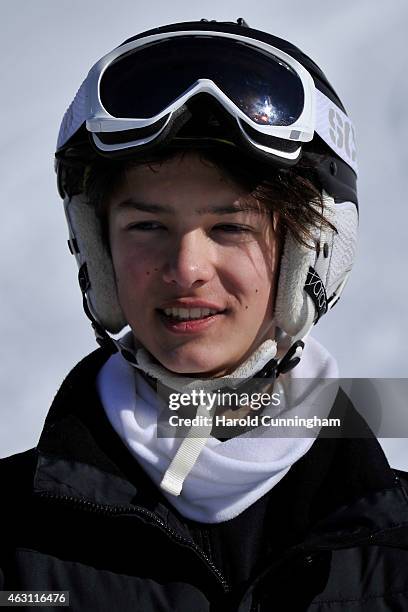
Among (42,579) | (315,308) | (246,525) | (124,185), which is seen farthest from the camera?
(315,308)

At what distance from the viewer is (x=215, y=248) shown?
3484 mm

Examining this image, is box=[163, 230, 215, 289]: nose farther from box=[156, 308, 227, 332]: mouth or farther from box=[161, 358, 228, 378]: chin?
box=[161, 358, 228, 378]: chin

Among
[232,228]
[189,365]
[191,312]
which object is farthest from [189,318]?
[232,228]

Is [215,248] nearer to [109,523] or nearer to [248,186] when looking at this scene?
[248,186]

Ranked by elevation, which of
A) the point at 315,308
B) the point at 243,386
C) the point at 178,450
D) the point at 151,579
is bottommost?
the point at 151,579

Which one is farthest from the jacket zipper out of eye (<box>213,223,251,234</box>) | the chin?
eye (<box>213,223,251,234</box>)

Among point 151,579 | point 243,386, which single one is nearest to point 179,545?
point 151,579

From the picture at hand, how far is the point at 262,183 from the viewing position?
364cm

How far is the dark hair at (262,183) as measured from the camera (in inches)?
141

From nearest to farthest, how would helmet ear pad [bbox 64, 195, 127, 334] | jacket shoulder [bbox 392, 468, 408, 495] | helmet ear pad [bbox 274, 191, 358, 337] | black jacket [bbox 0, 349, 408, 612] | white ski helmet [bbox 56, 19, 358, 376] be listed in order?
1. black jacket [bbox 0, 349, 408, 612]
2. white ski helmet [bbox 56, 19, 358, 376]
3. helmet ear pad [bbox 274, 191, 358, 337]
4. jacket shoulder [bbox 392, 468, 408, 495]
5. helmet ear pad [bbox 64, 195, 127, 334]

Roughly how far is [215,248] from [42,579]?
129cm

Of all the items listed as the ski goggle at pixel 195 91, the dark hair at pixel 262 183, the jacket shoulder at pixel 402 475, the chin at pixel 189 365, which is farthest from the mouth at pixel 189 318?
the jacket shoulder at pixel 402 475

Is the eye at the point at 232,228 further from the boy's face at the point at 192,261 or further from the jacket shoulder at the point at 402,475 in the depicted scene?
the jacket shoulder at the point at 402,475

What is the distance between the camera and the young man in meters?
3.24
